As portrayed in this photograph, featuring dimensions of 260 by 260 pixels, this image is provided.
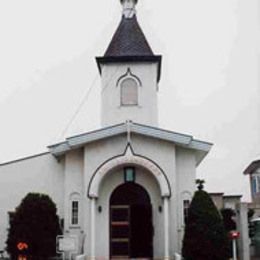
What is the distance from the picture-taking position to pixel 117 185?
20828 millimetres

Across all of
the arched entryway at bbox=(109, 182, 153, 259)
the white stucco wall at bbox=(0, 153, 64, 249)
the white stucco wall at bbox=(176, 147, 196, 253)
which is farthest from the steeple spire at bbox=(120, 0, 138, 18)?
the arched entryway at bbox=(109, 182, 153, 259)

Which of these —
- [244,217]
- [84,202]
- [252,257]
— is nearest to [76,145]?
[84,202]

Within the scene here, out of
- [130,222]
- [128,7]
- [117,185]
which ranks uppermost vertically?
[128,7]

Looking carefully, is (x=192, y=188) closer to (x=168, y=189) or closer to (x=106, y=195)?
(x=168, y=189)

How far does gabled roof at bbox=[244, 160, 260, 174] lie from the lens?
43.9m

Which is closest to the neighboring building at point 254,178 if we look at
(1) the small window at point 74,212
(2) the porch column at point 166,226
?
(2) the porch column at point 166,226

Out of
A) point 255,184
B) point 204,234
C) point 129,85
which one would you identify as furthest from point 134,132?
point 255,184

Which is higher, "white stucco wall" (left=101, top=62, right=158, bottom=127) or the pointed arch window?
"white stucco wall" (left=101, top=62, right=158, bottom=127)

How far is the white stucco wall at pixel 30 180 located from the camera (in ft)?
68.9

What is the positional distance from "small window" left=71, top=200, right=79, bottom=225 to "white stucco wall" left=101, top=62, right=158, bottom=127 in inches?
190

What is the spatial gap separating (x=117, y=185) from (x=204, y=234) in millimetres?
4971

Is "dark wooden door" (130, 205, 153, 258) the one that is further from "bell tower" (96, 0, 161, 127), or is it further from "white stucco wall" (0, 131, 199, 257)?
"bell tower" (96, 0, 161, 127)

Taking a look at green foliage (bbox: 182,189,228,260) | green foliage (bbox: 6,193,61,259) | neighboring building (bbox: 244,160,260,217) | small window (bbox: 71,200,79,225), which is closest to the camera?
green foliage (bbox: 182,189,228,260)

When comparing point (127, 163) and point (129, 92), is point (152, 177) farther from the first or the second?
point (129, 92)
